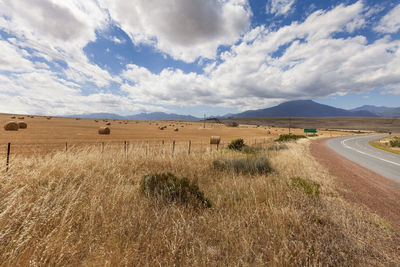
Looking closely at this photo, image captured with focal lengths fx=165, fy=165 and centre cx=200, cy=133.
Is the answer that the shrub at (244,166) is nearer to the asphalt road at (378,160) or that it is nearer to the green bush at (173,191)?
the green bush at (173,191)

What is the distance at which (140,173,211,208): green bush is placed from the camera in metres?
4.52

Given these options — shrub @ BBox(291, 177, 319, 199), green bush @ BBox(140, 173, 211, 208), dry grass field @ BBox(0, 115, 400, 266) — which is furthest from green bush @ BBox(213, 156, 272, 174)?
green bush @ BBox(140, 173, 211, 208)

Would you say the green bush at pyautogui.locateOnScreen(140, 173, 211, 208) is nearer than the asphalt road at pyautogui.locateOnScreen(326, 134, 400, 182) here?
Yes

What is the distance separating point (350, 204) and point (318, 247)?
3340 mm

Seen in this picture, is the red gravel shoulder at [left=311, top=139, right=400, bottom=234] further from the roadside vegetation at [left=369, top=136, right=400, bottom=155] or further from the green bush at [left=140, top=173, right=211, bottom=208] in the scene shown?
the roadside vegetation at [left=369, top=136, right=400, bottom=155]

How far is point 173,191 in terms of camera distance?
185 inches

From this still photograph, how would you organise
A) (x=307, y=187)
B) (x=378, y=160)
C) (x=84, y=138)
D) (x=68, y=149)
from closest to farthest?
(x=307, y=187) → (x=68, y=149) → (x=378, y=160) → (x=84, y=138)

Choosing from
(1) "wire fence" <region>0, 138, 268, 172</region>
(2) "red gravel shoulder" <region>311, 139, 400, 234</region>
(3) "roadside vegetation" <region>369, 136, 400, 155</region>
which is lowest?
(3) "roadside vegetation" <region>369, 136, 400, 155</region>

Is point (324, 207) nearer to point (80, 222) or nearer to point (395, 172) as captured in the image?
point (80, 222)

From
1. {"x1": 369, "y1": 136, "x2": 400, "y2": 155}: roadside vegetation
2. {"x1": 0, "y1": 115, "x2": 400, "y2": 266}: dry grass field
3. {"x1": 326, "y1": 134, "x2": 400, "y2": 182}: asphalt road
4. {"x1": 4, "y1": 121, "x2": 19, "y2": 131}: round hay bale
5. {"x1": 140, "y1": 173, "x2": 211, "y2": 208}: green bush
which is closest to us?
{"x1": 0, "y1": 115, "x2": 400, "y2": 266}: dry grass field

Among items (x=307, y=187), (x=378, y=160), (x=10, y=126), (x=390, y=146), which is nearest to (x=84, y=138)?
(x=10, y=126)

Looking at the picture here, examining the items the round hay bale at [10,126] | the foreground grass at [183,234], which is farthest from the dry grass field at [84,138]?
the foreground grass at [183,234]

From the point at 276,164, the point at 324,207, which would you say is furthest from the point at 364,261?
the point at 276,164

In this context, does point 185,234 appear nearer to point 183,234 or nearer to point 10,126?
point 183,234
